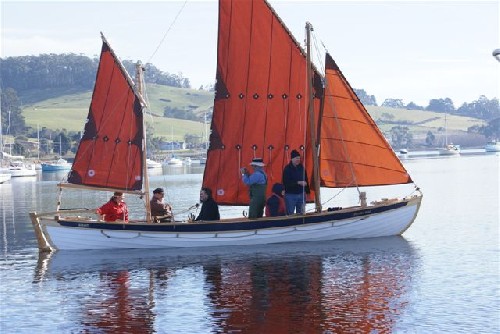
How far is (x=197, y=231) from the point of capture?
145 ft

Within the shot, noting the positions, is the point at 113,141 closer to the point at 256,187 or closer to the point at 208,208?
the point at 208,208

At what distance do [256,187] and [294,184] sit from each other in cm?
174

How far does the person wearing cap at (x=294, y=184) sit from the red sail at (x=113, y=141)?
6.57 m

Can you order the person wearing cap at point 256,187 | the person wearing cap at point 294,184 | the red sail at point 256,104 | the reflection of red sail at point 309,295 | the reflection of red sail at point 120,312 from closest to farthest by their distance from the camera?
the reflection of red sail at point 309,295, the reflection of red sail at point 120,312, the person wearing cap at point 256,187, the person wearing cap at point 294,184, the red sail at point 256,104

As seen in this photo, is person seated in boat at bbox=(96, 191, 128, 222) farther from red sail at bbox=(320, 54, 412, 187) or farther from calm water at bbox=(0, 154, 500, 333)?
red sail at bbox=(320, 54, 412, 187)

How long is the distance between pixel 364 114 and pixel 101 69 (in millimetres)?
12092

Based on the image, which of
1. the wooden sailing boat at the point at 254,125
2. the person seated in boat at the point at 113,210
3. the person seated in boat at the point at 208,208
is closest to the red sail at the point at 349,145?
the wooden sailing boat at the point at 254,125

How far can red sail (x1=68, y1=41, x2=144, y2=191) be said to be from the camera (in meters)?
45.6

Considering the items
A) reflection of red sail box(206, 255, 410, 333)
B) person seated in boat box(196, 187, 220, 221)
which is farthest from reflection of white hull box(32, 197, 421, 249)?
reflection of red sail box(206, 255, 410, 333)

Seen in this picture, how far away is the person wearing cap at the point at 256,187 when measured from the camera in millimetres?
43594

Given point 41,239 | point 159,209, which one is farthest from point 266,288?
point 41,239

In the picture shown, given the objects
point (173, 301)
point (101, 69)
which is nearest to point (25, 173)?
point (101, 69)

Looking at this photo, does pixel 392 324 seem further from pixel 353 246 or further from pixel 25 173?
pixel 25 173

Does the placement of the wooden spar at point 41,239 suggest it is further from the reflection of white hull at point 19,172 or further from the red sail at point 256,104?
the reflection of white hull at point 19,172
